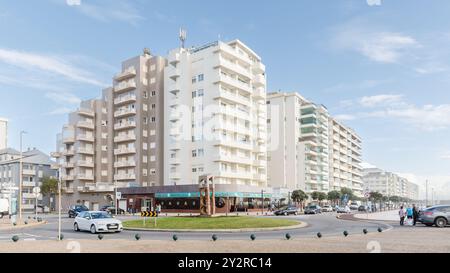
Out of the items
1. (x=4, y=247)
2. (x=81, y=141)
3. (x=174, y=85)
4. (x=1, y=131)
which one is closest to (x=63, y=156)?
(x=81, y=141)

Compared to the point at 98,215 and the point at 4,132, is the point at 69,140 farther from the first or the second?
the point at 98,215

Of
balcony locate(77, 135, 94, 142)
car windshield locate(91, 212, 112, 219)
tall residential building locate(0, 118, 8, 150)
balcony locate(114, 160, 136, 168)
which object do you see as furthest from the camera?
tall residential building locate(0, 118, 8, 150)

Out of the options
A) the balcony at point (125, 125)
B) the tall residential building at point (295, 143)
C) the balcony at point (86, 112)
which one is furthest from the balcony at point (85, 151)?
the tall residential building at point (295, 143)

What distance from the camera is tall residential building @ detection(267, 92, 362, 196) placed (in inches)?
4008

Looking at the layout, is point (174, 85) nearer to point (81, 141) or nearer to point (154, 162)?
point (154, 162)

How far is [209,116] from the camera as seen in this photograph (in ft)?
243

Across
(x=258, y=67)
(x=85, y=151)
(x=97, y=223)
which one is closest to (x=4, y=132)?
(x=85, y=151)

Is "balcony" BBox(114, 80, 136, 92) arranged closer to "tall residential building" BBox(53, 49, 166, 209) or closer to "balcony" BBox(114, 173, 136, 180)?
"tall residential building" BBox(53, 49, 166, 209)

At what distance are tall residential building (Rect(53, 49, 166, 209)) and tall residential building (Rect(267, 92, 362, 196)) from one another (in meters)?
30.6

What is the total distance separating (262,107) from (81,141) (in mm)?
39504

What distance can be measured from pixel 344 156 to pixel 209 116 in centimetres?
8734

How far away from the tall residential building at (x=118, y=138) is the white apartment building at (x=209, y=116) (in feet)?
14.4

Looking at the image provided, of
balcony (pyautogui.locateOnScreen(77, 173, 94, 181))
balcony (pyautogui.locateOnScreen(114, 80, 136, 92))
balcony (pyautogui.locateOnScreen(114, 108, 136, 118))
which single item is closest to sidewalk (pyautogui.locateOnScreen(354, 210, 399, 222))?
balcony (pyautogui.locateOnScreen(114, 108, 136, 118))

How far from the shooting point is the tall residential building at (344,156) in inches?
5315
